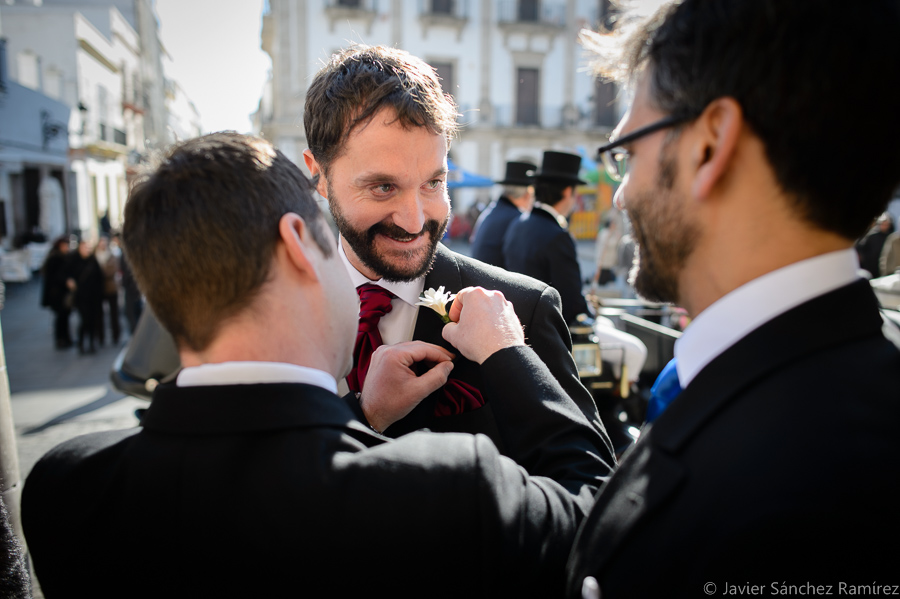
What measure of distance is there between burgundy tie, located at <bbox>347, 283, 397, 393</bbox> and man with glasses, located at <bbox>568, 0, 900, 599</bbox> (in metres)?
0.89

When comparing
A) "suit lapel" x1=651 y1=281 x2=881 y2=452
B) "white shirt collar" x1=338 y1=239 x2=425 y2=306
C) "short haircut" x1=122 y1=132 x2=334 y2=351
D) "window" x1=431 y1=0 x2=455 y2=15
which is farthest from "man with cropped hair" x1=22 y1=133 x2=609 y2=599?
"window" x1=431 y1=0 x2=455 y2=15

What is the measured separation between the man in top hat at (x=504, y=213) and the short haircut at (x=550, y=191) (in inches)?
15.2

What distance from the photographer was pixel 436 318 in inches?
69.6

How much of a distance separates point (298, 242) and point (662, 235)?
0.67 m

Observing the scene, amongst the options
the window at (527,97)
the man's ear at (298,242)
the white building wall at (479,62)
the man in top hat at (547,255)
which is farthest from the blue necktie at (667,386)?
the window at (527,97)

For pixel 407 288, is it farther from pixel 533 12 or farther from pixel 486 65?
pixel 533 12

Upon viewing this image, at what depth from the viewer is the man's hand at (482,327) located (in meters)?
1.40

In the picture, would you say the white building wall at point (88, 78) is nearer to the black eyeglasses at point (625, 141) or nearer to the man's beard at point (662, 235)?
the black eyeglasses at point (625, 141)

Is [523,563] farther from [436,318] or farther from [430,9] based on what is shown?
[430,9]

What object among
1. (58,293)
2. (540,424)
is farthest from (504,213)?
(58,293)

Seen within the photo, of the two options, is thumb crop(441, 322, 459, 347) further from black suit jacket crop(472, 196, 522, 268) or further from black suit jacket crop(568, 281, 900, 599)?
black suit jacket crop(472, 196, 522, 268)

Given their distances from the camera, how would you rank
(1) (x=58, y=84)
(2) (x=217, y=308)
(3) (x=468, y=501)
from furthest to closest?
(1) (x=58, y=84) < (2) (x=217, y=308) < (3) (x=468, y=501)

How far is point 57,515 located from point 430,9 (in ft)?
93.0

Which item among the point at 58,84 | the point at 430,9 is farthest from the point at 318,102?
the point at 430,9
